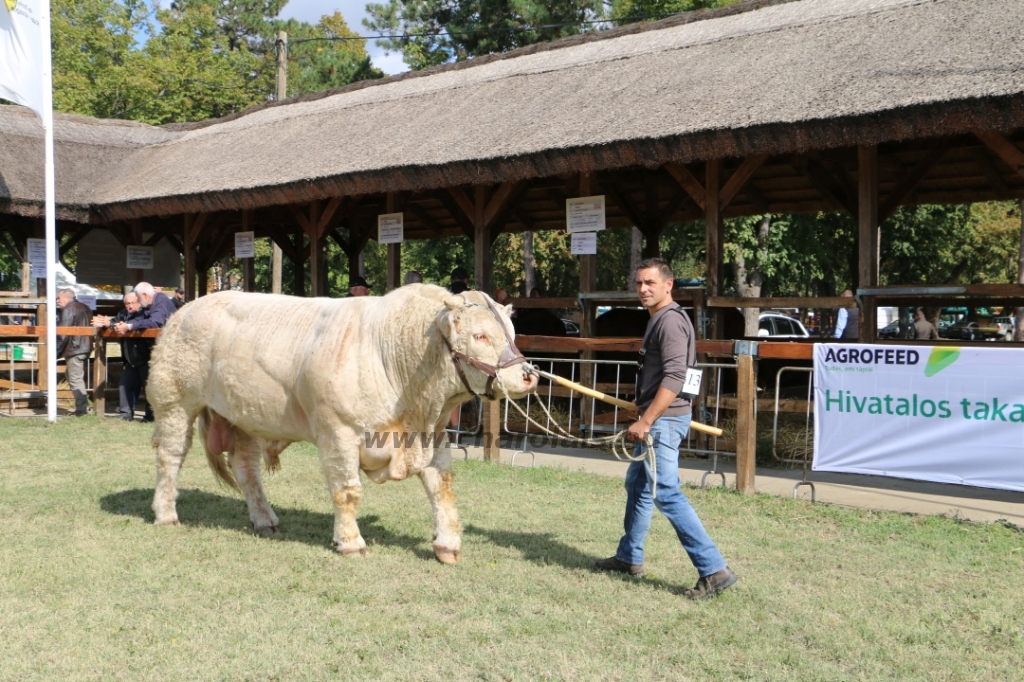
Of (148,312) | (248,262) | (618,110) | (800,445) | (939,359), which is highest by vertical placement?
(618,110)

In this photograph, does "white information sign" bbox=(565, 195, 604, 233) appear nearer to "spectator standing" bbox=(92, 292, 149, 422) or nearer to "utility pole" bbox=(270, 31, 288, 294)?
"spectator standing" bbox=(92, 292, 149, 422)

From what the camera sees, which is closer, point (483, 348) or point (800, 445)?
point (483, 348)

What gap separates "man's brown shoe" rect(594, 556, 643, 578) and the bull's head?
1.18 m

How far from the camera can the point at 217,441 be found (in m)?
6.79

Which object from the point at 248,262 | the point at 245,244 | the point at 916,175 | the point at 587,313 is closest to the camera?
the point at 916,175

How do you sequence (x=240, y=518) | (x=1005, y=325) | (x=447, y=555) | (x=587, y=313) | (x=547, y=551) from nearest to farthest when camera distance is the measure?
(x=447, y=555)
(x=547, y=551)
(x=240, y=518)
(x=587, y=313)
(x=1005, y=325)

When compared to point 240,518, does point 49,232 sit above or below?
above

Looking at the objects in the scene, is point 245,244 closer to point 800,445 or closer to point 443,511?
point 800,445

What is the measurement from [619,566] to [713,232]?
574cm

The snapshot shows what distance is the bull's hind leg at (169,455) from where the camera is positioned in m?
6.76

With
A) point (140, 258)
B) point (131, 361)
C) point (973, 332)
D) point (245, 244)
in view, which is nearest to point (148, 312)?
point (131, 361)

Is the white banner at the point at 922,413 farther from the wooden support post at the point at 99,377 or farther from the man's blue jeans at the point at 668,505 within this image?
the wooden support post at the point at 99,377

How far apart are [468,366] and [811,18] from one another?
26.5 feet

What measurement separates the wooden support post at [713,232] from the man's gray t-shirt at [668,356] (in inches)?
208
